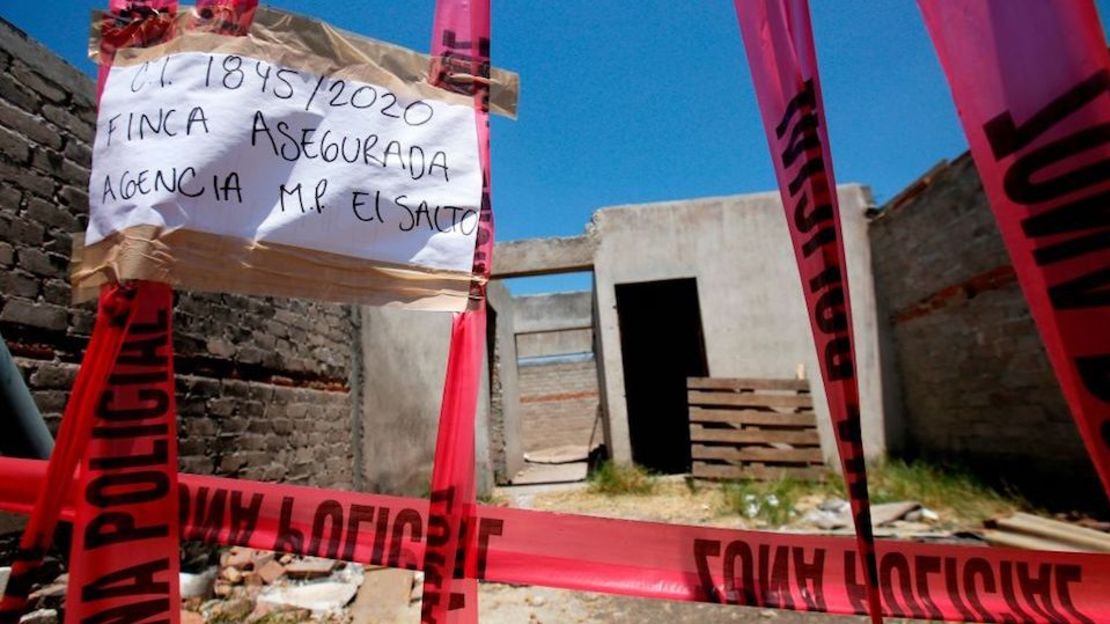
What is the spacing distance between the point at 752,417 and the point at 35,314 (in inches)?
251

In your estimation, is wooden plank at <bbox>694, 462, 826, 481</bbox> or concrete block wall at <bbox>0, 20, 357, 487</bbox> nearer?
concrete block wall at <bbox>0, 20, 357, 487</bbox>

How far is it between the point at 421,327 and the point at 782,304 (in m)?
4.56

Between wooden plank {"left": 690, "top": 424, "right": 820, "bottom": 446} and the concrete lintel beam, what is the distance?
2.56 meters

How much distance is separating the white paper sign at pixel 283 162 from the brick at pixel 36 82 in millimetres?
2025

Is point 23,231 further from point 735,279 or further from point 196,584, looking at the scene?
point 735,279

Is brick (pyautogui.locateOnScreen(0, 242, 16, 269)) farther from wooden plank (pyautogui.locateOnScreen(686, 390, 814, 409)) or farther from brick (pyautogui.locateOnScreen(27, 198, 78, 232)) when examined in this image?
wooden plank (pyautogui.locateOnScreen(686, 390, 814, 409))

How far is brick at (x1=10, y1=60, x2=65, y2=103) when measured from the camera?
2.50 meters

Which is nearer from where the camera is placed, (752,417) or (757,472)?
(757,472)

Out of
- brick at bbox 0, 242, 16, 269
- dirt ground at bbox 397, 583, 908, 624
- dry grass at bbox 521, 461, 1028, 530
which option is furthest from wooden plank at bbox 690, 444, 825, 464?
brick at bbox 0, 242, 16, 269

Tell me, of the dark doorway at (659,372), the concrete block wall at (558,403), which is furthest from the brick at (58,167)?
the concrete block wall at (558,403)

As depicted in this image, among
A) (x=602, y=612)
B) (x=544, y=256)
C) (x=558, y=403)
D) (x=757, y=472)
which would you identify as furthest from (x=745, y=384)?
(x=558, y=403)

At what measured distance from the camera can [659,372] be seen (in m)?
11.6

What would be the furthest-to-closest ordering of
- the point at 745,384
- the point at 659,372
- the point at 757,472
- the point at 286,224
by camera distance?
the point at 659,372 < the point at 745,384 < the point at 757,472 < the point at 286,224

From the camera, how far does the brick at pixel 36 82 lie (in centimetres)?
250
